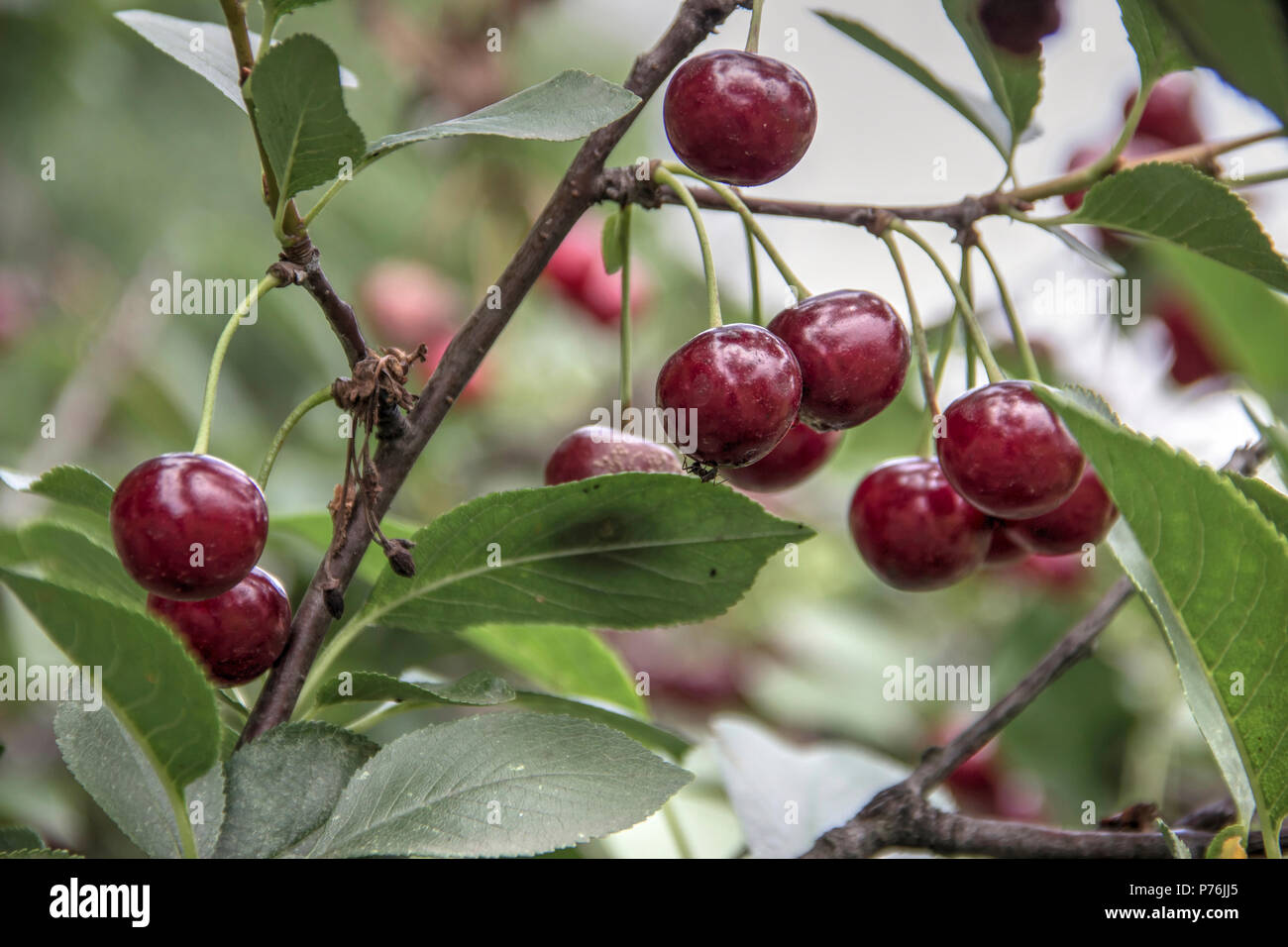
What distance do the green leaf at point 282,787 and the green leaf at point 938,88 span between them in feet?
2.10

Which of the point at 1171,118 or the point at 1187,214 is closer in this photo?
the point at 1187,214

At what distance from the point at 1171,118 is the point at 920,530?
962 millimetres

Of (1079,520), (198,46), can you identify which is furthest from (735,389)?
(198,46)

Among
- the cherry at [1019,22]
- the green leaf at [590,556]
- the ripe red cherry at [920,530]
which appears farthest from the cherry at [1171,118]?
the green leaf at [590,556]

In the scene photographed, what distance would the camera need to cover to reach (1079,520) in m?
0.86

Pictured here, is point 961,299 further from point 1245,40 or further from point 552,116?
point 1245,40

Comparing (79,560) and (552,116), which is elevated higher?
(552,116)

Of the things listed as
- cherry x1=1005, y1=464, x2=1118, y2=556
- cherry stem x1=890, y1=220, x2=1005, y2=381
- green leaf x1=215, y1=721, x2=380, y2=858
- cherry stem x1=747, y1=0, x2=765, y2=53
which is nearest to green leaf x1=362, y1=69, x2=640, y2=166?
cherry stem x1=747, y1=0, x2=765, y2=53

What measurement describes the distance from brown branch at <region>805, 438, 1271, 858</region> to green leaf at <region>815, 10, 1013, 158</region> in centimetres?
33

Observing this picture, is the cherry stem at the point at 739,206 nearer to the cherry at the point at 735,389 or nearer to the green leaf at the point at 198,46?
the cherry at the point at 735,389

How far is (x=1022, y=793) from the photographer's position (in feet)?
5.83

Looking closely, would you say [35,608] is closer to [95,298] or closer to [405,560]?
[405,560]

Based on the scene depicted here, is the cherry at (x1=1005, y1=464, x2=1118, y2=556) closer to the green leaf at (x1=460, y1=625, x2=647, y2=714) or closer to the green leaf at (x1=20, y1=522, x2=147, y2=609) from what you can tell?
the green leaf at (x1=460, y1=625, x2=647, y2=714)
